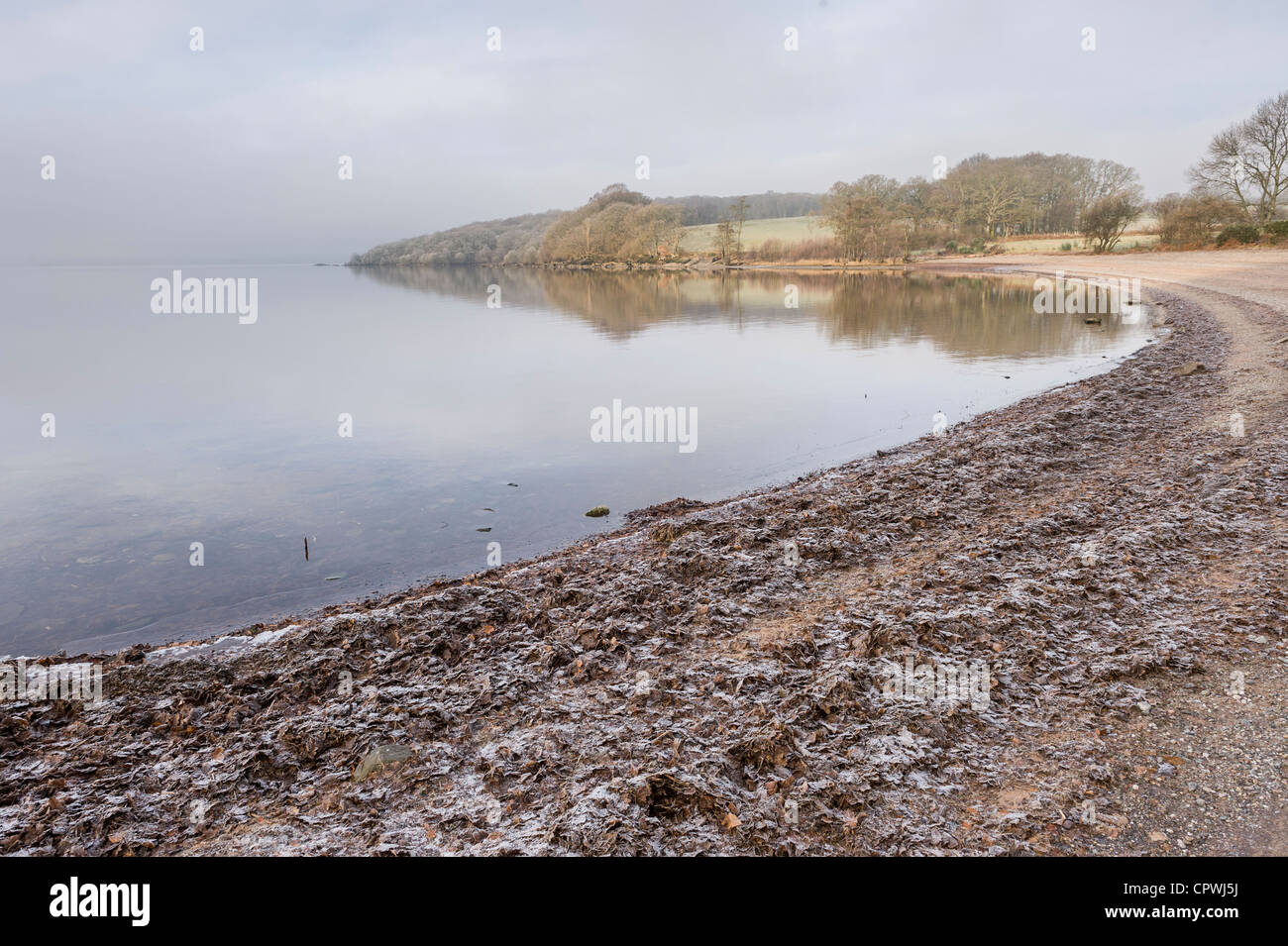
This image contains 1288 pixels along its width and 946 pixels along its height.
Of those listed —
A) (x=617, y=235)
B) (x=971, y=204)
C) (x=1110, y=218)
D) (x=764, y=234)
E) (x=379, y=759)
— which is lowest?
(x=379, y=759)

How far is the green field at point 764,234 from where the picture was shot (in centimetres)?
11460

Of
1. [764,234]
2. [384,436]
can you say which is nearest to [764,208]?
[764,234]

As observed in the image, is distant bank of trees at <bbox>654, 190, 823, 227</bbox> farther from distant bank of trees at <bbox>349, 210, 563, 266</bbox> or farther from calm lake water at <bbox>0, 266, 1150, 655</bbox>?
calm lake water at <bbox>0, 266, 1150, 655</bbox>

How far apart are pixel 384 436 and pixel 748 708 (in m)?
11.3

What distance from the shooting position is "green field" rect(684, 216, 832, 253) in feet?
376

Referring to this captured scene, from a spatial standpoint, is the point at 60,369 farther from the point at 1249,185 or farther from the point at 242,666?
the point at 1249,185

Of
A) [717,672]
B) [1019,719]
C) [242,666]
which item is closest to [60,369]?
[242,666]

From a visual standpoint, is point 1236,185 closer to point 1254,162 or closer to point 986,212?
point 1254,162

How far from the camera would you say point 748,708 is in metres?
4.68

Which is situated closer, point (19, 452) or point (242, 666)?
point (242, 666)

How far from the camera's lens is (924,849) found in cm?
343

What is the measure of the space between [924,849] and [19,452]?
16.3 metres

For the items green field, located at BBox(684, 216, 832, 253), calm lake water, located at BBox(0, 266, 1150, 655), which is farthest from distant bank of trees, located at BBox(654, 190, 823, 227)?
calm lake water, located at BBox(0, 266, 1150, 655)

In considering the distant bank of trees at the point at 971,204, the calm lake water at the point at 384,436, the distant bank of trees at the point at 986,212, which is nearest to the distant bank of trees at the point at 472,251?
the distant bank of trees at the point at 986,212
